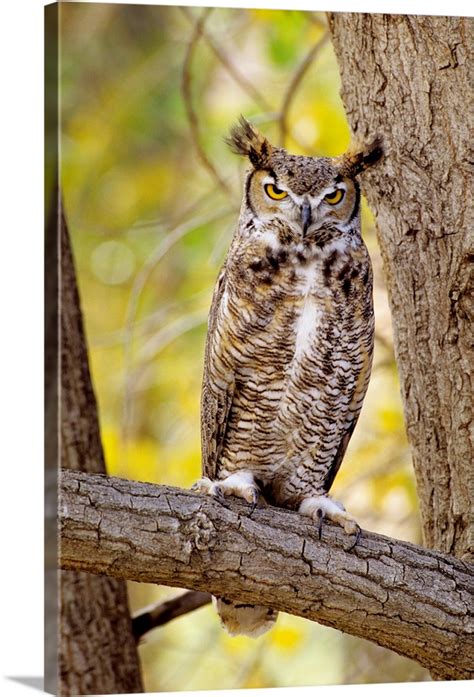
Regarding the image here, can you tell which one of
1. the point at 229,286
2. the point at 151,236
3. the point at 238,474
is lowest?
the point at 238,474

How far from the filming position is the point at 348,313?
7.93 feet

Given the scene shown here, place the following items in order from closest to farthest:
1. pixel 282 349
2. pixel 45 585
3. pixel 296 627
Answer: pixel 45 585 → pixel 282 349 → pixel 296 627

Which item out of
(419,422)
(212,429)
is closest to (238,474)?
(212,429)

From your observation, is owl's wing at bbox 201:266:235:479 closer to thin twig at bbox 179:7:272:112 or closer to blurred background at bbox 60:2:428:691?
blurred background at bbox 60:2:428:691

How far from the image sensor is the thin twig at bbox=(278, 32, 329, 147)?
2650 mm

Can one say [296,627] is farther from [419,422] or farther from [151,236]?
[151,236]

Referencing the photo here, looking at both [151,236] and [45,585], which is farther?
[151,236]

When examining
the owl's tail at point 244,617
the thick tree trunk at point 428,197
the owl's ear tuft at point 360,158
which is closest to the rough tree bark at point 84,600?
the owl's tail at point 244,617

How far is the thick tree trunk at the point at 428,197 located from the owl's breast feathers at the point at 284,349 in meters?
0.21

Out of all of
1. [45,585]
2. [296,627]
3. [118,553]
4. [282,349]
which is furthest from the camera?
[296,627]

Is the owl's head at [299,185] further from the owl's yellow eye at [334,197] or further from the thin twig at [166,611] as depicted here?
the thin twig at [166,611]

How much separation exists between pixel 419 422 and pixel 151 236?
2.94 feet

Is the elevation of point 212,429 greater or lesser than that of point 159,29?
lesser

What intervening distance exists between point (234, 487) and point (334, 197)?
2.47 ft
